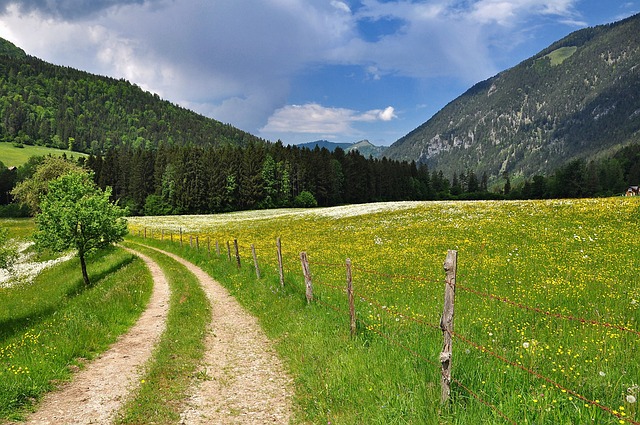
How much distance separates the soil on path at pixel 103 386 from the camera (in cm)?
707

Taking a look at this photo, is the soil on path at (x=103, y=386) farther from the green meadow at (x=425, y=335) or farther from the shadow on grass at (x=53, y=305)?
the shadow on grass at (x=53, y=305)

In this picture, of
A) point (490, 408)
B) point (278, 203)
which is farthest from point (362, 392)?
point (278, 203)

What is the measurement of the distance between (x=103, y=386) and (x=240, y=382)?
328 cm

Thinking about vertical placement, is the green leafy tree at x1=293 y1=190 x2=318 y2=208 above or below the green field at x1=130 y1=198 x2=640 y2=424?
above

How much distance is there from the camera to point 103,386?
335 inches

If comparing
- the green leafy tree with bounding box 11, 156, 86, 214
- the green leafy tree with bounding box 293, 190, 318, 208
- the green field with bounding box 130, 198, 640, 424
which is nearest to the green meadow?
the green field with bounding box 130, 198, 640, 424

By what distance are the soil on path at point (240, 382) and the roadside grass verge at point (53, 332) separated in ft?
11.1

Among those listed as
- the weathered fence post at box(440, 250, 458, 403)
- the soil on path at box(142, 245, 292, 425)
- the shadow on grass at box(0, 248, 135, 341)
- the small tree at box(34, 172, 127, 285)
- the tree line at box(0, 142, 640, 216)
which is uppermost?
the tree line at box(0, 142, 640, 216)

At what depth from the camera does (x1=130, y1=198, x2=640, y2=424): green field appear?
5.77m

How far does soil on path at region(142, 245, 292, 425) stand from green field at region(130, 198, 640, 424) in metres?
0.48

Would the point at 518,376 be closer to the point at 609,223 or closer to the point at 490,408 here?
the point at 490,408

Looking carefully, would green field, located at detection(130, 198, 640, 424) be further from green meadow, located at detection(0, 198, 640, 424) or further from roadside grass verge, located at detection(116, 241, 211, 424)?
roadside grass verge, located at detection(116, 241, 211, 424)

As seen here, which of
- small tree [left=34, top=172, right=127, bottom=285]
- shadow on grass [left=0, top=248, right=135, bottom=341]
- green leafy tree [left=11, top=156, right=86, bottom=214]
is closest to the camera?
shadow on grass [left=0, top=248, right=135, bottom=341]

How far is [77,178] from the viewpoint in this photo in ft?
97.5
